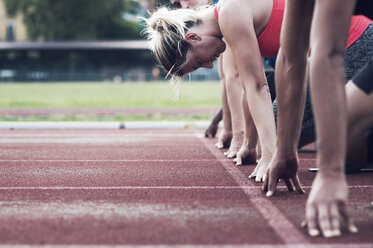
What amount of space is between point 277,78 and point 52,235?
146 cm

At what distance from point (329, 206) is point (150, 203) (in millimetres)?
1173

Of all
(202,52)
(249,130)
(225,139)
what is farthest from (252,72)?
(225,139)

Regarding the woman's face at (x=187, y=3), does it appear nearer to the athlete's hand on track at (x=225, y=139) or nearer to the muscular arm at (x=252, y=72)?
the athlete's hand on track at (x=225, y=139)

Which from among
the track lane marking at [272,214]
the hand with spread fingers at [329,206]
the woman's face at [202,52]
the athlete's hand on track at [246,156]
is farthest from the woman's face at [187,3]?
the hand with spread fingers at [329,206]

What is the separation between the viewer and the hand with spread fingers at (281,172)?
2750 mm

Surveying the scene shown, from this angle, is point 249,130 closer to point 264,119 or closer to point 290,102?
point 264,119

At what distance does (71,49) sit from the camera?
44.1m

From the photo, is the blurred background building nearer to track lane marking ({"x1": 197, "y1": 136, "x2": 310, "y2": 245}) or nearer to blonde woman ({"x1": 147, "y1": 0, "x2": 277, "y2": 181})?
blonde woman ({"x1": 147, "y1": 0, "x2": 277, "y2": 181})

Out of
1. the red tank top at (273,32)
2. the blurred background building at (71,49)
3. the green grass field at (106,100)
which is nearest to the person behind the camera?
the red tank top at (273,32)

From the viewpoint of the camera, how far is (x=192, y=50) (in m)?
3.56

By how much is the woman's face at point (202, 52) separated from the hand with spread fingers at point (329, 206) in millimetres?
1749

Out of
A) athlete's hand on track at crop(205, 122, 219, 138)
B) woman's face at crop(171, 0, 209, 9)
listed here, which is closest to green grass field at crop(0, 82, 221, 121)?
athlete's hand on track at crop(205, 122, 219, 138)

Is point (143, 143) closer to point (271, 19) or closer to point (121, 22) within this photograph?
point (271, 19)

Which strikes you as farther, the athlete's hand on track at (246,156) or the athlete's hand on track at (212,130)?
the athlete's hand on track at (212,130)
